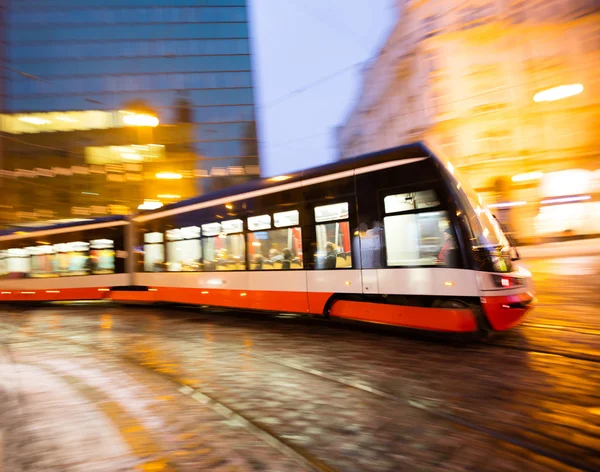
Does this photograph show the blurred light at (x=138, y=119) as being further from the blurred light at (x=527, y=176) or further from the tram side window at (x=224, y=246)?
the tram side window at (x=224, y=246)

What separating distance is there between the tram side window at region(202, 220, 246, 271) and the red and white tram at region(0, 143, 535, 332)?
24mm

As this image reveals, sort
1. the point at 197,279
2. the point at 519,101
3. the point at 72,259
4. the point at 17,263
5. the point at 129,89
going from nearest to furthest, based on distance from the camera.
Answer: the point at 197,279 < the point at 72,259 < the point at 17,263 < the point at 519,101 < the point at 129,89

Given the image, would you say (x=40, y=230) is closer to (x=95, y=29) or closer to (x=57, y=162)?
(x=57, y=162)

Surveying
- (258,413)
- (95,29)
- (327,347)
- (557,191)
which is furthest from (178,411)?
(95,29)

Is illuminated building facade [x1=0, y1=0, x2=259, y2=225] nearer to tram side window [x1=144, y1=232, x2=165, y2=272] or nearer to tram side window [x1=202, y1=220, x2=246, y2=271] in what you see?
tram side window [x1=144, y1=232, x2=165, y2=272]

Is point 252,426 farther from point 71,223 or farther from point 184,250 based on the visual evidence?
point 71,223

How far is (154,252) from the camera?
12047 millimetres

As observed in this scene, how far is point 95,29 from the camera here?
35.2m

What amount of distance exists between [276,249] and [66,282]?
8866 millimetres

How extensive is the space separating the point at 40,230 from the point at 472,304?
1413 centimetres

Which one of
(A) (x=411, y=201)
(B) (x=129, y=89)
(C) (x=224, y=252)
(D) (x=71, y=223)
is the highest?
(B) (x=129, y=89)

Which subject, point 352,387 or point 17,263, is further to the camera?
point 17,263

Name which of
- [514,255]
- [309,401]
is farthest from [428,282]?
[309,401]

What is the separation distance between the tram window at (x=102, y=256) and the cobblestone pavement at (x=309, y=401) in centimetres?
570
